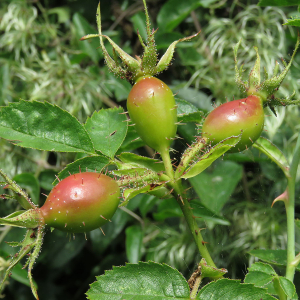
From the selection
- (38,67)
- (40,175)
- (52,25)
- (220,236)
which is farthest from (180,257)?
(52,25)

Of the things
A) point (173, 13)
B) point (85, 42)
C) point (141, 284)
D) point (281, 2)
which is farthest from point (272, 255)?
point (85, 42)

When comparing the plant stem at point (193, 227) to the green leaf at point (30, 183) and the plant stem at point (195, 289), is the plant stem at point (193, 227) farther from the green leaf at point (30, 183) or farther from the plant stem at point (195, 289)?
the green leaf at point (30, 183)

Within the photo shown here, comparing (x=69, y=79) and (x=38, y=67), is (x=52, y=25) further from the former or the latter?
(x=69, y=79)

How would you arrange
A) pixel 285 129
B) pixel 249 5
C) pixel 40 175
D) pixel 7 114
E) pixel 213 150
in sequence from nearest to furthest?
pixel 213 150, pixel 7 114, pixel 40 175, pixel 285 129, pixel 249 5

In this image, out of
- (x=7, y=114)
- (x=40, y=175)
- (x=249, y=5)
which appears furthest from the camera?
(x=249, y=5)

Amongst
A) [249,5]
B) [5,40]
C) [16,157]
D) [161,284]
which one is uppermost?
[249,5]

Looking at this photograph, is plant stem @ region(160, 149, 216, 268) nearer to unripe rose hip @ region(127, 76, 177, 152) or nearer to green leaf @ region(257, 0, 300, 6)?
unripe rose hip @ region(127, 76, 177, 152)

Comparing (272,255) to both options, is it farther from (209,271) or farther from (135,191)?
(135,191)
